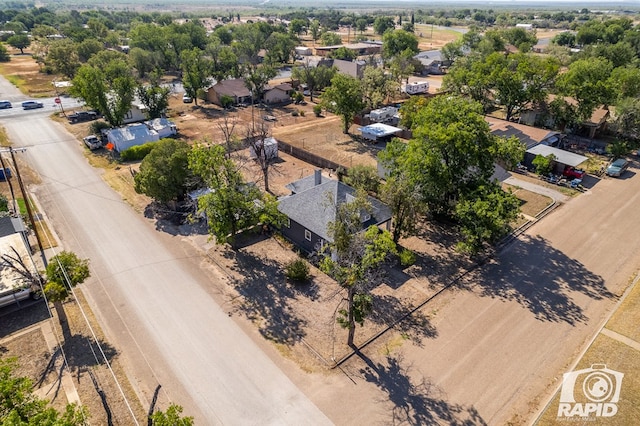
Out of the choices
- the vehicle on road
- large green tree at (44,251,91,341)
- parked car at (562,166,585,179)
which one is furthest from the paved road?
parked car at (562,166,585,179)

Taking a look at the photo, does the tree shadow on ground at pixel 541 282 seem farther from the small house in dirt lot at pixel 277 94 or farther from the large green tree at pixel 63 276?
the small house in dirt lot at pixel 277 94

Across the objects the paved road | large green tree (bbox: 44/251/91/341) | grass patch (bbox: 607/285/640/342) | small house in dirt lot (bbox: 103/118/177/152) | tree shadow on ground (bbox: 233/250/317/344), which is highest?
large green tree (bbox: 44/251/91/341)

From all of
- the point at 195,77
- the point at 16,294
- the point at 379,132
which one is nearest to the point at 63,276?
the point at 16,294

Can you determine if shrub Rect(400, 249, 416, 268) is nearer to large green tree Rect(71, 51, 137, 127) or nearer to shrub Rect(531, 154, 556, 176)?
shrub Rect(531, 154, 556, 176)

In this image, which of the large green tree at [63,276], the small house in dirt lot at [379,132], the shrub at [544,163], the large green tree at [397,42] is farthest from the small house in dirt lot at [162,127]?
the large green tree at [397,42]

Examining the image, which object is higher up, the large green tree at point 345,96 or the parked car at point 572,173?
the large green tree at point 345,96

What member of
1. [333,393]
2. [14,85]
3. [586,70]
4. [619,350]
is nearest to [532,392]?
[619,350]
